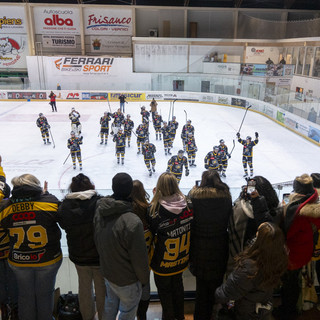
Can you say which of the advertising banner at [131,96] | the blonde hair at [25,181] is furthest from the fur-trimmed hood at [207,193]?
the advertising banner at [131,96]

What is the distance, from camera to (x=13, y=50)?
1110 inches

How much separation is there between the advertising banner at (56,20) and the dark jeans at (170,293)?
1145 inches

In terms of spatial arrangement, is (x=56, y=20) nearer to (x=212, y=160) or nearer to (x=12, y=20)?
(x=12, y=20)

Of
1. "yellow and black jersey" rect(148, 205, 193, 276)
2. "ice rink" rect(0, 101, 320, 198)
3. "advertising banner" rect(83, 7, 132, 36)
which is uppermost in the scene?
"advertising banner" rect(83, 7, 132, 36)

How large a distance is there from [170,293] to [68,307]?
39.0 inches

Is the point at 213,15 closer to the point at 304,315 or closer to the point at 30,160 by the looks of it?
the point at 30,160

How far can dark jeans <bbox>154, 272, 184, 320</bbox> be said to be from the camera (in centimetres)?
295

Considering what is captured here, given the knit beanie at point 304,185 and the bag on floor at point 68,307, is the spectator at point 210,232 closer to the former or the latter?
the knit beanie at point 304,185

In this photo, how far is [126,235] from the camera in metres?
2.40

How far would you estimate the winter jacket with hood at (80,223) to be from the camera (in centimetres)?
266

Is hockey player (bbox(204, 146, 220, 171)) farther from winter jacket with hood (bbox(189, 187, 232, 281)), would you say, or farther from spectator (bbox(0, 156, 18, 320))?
spectator (bbox(0, 156, 18, 320))

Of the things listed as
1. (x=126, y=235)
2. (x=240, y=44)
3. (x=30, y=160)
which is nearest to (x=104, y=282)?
(x=126, y=235)

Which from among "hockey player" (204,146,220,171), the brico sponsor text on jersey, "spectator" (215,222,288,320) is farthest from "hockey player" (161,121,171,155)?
the brico sponsor text on jersey

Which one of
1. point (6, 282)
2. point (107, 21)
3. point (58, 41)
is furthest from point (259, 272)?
point (58, 41)
